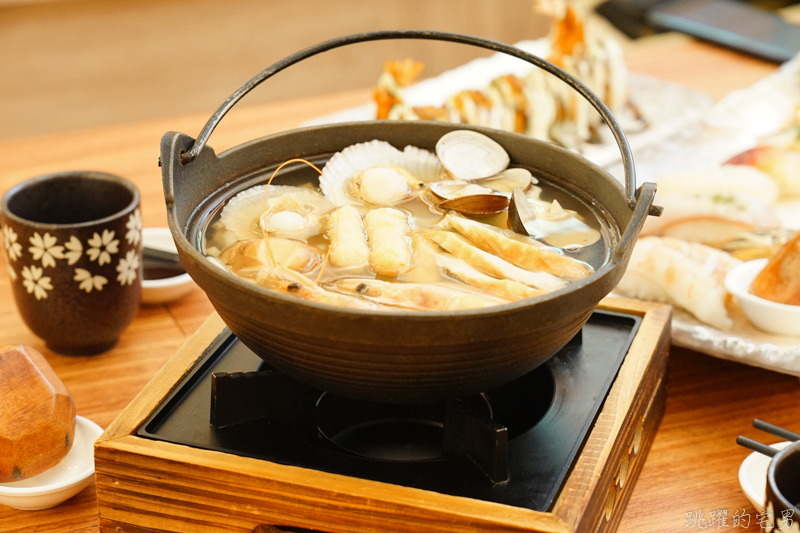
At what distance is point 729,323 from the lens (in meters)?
1.60

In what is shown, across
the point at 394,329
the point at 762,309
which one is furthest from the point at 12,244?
the point at 762,309

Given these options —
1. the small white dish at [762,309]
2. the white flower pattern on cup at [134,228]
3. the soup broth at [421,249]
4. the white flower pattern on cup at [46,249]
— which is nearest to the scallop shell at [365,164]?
the soup broth at [421,249]

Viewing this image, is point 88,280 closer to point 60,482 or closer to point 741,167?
point 60,482

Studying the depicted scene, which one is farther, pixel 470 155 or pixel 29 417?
pixel 470 155

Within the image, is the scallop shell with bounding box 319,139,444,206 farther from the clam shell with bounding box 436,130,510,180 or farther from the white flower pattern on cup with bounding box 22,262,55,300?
the white flower pattern on cup with bounding box 22,262,55,300

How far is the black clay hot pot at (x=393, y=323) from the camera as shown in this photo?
89 centimetres

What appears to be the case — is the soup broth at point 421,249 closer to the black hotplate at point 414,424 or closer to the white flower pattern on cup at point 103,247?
the black hotplate at point 414,424

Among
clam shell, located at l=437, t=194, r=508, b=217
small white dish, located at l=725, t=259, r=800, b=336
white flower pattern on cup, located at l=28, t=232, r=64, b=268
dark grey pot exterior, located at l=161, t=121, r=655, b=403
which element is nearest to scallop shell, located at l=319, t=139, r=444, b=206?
clam shell, located at l=437, t=194, r=508, b=217

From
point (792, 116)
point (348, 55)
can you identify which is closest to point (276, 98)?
point (348, 55)

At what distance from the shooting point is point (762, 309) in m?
1.55

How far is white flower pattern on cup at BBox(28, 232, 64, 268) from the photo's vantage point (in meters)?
1.41

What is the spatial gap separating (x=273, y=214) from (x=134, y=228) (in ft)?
1.23

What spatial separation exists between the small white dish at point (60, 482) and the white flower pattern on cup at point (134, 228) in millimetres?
370

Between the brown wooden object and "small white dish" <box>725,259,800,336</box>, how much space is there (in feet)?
4.26
